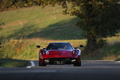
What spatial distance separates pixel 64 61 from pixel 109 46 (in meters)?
20.0

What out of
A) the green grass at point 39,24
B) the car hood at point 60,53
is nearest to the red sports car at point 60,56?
the car hood at point 60,53

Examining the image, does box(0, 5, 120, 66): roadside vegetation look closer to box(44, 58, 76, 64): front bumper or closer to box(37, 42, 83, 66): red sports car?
box(37, 42, 83, 66): red sports car

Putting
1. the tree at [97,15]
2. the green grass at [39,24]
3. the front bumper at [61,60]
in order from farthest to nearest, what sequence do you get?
the green grass at [39,24] → the tree at [97,15] → the front bumper at [61,60]

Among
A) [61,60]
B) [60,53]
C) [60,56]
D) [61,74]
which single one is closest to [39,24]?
[60,53]

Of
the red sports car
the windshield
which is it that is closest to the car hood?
the red sports car

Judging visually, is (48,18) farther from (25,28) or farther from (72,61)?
(72,61)

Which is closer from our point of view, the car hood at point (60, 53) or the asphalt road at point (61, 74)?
the asphalt road at point (61, 74)

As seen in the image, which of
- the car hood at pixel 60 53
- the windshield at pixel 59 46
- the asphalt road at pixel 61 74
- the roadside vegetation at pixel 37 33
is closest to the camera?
the asphalt road at pixel 61 74

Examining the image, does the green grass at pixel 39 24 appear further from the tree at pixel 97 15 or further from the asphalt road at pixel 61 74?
the asphalt road at pixel 61 74

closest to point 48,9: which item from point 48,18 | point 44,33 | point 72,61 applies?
point 48,18

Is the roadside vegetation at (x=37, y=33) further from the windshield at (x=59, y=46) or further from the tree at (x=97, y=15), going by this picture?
the windshield at (x=59, y=46)

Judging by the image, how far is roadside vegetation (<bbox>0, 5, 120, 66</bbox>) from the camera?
148 feet

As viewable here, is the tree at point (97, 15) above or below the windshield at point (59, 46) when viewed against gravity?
above

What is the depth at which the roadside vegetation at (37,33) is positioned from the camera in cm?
4499
